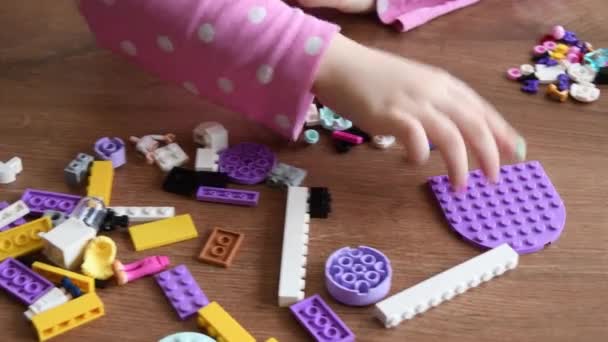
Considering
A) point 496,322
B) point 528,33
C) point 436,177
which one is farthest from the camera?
point 528,33

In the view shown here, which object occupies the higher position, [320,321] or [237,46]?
[237,46]

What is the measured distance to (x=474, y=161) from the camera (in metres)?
0.59

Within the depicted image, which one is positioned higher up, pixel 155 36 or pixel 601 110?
pixel 155 36

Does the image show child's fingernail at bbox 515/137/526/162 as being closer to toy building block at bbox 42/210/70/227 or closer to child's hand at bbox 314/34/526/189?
child's hand at bbox 314/34/526/189

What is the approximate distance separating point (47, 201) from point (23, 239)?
4cm

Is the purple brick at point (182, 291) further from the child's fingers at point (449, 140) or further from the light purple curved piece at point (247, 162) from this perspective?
the child's fingers at point (449, 140)

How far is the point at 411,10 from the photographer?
29.6 inches

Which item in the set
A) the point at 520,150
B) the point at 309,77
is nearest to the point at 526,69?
the point at 520,150

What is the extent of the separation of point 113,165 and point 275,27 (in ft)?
0.54

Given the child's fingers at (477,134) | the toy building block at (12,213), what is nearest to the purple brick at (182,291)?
the toy building block at (12,213)

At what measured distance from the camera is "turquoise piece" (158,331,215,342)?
1.53 ft

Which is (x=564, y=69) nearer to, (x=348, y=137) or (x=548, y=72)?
(x=548, y=72)

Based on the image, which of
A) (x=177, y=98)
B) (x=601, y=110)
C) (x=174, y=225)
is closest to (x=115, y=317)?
(x=174, y=225)

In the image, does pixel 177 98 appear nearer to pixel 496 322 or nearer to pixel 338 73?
pixel 338 73
